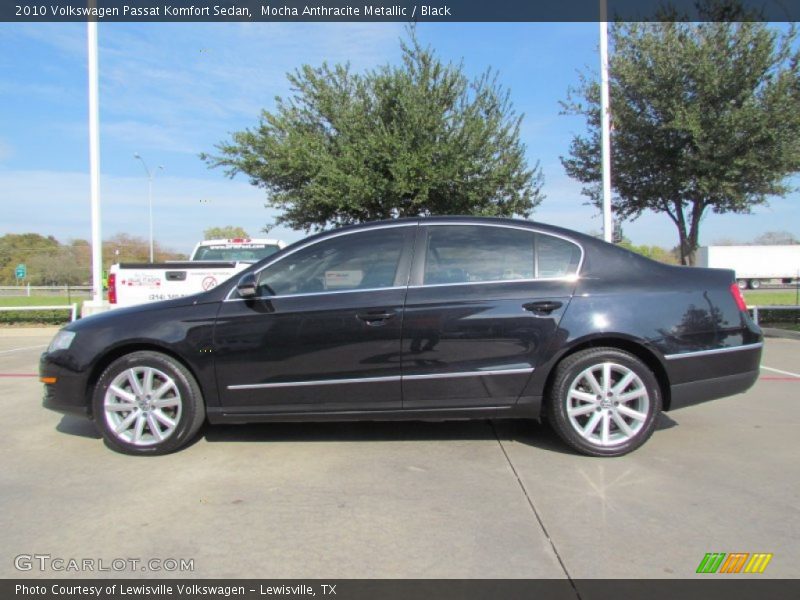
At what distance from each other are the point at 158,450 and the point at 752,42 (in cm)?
1266

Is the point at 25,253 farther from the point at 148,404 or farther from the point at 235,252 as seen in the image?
the point at 148,404

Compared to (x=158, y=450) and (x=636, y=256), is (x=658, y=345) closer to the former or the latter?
(x=636, y=256)

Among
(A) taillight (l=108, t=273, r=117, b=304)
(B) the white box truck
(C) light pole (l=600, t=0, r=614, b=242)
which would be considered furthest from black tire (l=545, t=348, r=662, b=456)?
(B) the white box truck

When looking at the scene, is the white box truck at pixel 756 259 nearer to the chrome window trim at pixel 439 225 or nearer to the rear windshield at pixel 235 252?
the rear windshield at pixel 235 252

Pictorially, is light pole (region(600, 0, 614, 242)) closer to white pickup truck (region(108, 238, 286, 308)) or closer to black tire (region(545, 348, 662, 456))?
white pickup truck (region(108, 238, 286, 308))

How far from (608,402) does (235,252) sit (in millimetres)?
7725

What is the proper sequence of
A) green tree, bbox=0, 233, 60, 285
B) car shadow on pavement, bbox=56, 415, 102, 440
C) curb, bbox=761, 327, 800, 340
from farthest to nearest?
1. green tree, bbox=0, 233, 60, 285
2. curb, bbox=761, 327, 800, 340
3. car shadow on pavement, bbox=56, 415, 102, 440

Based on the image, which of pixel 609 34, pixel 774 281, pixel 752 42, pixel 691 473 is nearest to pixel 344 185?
pixel 609 34

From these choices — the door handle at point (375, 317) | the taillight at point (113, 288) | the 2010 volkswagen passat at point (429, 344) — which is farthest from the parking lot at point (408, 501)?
the taillight at point (113, 288)

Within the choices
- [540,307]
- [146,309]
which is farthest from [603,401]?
[146,309]

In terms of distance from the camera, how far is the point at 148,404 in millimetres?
4156

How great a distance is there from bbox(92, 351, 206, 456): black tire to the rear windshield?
597 cm

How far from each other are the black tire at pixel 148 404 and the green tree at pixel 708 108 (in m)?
10.8

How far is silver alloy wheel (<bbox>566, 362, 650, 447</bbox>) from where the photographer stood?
4.02 metres
